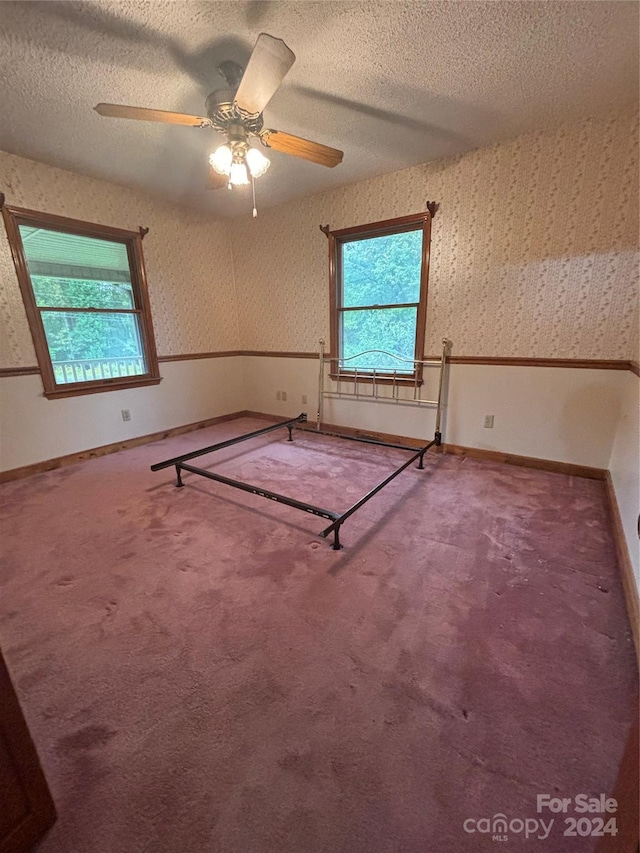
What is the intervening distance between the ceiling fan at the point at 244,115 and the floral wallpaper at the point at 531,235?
127 centimetres

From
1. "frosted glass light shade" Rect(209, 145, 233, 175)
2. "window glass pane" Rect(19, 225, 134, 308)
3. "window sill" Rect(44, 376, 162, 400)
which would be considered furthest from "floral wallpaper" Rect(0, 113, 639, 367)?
"frosted glass light shade" Rect(209, 145, 233, 175)

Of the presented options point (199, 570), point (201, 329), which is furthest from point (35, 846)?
point (201, 329)

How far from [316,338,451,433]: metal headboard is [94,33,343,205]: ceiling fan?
5.76 ft

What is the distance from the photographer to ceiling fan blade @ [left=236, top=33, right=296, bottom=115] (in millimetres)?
1291

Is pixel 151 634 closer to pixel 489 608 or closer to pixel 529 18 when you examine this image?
pixel 489 608

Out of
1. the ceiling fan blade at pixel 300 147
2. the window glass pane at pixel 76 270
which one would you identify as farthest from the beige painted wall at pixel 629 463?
the window glass pane at pixel 76 270

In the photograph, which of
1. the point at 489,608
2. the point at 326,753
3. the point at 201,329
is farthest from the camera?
the point at 201,329

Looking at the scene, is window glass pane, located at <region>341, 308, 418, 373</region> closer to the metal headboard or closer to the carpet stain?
the metal headboard

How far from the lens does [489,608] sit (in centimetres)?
147

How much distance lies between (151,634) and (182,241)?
3.83 meters

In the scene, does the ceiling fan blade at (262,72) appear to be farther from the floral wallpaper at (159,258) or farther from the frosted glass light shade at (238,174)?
the floral wallpaper at (159,258)

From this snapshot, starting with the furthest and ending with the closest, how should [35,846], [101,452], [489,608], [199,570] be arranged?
[101,452]
[199,570]
[489,608]
[35,846]

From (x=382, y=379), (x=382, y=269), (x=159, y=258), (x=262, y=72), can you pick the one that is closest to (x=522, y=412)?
(x=382, y=379)

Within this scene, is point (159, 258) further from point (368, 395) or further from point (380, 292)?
point (368, 395)
